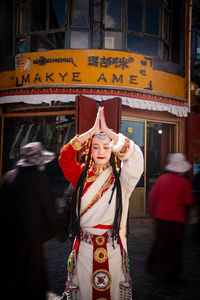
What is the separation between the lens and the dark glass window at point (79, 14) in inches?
299

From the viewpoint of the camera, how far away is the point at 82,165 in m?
2.74

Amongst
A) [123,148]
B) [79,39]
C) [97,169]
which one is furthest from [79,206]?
[79,39]

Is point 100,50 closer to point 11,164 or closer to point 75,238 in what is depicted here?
point 11,164

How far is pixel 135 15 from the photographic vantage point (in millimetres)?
7836

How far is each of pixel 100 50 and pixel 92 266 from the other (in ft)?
20.2

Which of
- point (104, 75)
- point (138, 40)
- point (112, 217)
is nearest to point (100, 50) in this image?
point (104, 75)

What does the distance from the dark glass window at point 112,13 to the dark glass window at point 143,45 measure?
0.59m

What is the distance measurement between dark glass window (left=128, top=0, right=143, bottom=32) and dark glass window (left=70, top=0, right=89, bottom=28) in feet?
4.25

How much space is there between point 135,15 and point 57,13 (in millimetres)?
2381

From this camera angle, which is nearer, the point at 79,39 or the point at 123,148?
the point at 123,148

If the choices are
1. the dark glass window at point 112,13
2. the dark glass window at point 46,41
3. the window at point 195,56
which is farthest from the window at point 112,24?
the window at point 195,56

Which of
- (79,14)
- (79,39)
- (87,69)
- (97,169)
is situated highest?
(79,14)

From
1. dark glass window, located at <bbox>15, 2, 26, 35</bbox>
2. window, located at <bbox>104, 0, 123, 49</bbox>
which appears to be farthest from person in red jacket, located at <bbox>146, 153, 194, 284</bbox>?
dark glass window, located at <bbox>15, 2, 26, 35</bbox>

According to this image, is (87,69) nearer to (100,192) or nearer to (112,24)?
(112,24)
